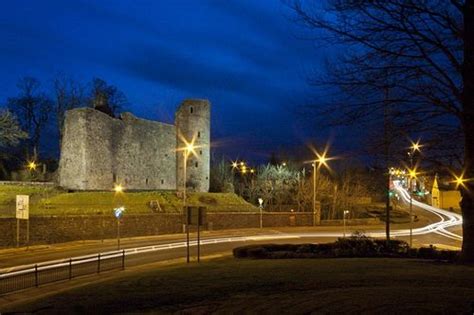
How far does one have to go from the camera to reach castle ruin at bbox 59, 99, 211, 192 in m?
53.3

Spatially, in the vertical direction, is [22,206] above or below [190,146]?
below

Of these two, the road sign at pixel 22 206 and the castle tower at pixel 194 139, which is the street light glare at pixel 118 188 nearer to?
the castle tower at pixel 194 139

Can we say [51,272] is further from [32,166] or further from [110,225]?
[32,166]

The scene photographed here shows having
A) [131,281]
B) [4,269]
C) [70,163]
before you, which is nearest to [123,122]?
[70,163]

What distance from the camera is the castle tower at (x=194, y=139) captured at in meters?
65.4

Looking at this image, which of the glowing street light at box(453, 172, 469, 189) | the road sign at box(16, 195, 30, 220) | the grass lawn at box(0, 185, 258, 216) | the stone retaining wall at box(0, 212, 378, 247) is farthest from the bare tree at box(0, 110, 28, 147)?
the glowing street light at box(453, 172, 469, 189)

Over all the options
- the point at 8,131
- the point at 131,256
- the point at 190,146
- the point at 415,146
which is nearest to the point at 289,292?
the point at 415,146

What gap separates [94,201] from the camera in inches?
1875

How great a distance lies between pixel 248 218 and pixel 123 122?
56.4ft

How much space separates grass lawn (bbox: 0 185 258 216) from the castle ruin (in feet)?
10.4

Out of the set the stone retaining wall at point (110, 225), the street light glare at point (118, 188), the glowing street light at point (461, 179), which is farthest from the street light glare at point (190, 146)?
the glowing street light at point (461, 179)

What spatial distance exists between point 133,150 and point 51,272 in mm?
36983

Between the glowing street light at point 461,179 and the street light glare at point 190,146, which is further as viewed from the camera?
the street light glare at point 190,146

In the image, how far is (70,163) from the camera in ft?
176
